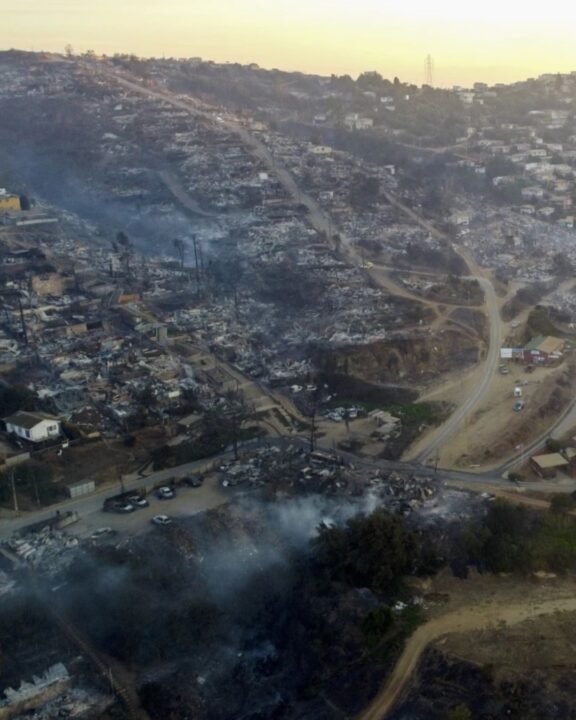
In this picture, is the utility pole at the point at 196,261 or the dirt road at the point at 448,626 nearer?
the dirt road at the point at 448,626

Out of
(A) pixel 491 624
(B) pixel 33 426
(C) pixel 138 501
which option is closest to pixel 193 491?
(C) pixel 138 501

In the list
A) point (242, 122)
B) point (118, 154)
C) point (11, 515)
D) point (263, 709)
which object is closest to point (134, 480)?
point (11, 515)

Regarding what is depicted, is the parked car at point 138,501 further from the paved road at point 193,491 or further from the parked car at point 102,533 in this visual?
the parked car at point 102,533

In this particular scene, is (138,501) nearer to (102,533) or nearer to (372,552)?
(102,533)

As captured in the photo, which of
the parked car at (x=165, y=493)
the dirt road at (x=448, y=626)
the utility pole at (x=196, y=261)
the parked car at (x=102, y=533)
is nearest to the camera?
the dirt road at (x=448, y=626)

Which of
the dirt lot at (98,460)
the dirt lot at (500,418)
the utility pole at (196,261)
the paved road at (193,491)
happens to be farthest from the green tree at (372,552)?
the utility pole at (196,261)

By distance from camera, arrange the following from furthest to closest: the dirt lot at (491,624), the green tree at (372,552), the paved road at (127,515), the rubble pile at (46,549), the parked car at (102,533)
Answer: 1. the paved road at (127,515)
2. the parked car at (102,533)
3. the rubble pile at (46,549)
4. the green tree at (372,552)
5. the dirt lot at (491,624)

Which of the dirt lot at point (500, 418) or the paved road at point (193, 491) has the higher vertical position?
the dirt lot at point (500, 418)
